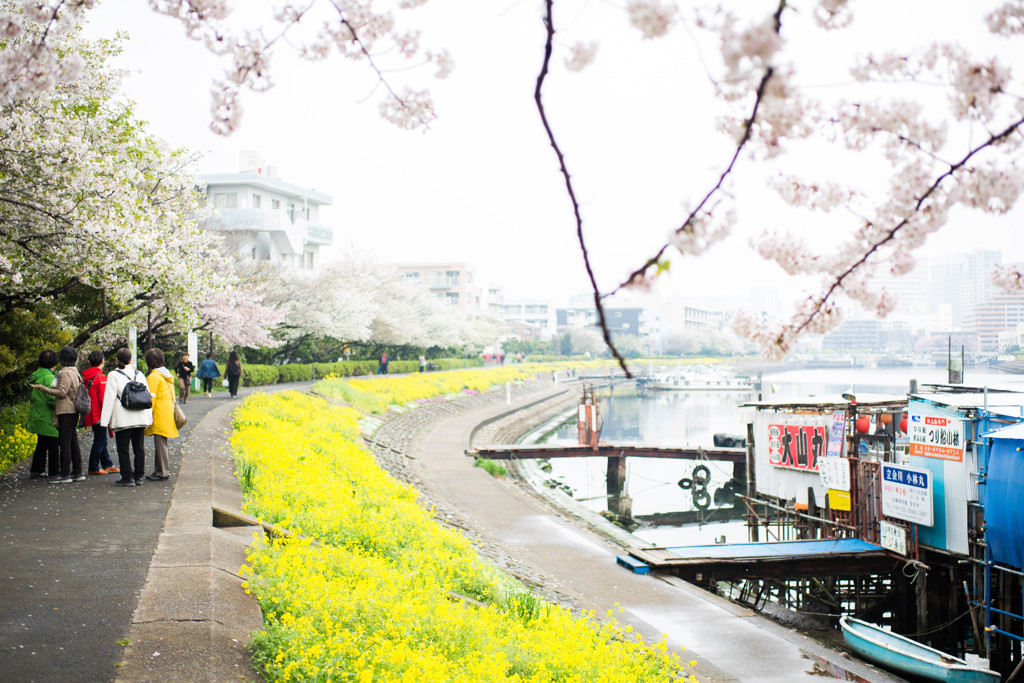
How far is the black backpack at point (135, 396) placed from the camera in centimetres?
830

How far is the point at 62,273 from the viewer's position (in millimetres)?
11734

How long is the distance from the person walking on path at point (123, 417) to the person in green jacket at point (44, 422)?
2.11ft

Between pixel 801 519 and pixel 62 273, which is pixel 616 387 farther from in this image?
pixel 62 273

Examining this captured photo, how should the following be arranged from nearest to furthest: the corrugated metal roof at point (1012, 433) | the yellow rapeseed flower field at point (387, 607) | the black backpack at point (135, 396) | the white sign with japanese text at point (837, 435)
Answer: the yellow rapeseed flower field at point (387, 607) → the black backpack at point (135, 396) → the corrugated metal roof at point (1012, 433) → the white sign with japanese text at point (837, 435)

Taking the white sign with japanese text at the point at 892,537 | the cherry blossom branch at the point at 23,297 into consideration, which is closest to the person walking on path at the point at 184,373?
the cherry blossom branch at the point at 23,297

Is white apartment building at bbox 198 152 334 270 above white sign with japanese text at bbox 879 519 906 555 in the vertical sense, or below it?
above

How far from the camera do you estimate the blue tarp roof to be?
1173 centimetres

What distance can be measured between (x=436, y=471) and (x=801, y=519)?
9047mm

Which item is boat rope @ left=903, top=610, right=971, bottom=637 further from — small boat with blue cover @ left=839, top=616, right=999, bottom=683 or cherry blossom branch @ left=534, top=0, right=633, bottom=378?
cherry blossom branch @ left=534, top=0, right=633, bottom=378

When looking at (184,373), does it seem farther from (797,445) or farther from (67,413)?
(797,445)

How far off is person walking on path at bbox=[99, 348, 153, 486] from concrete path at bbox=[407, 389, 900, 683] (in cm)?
546

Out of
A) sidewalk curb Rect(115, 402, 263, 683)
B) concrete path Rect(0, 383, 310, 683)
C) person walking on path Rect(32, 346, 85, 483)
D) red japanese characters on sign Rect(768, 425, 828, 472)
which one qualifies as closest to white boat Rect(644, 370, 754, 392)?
red japanese characters on sign Rect(768, 425, 828, 472)

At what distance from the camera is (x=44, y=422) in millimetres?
8609

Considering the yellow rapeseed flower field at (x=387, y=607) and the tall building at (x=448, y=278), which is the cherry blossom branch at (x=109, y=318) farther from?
the tall building at (x=448, y=278)
